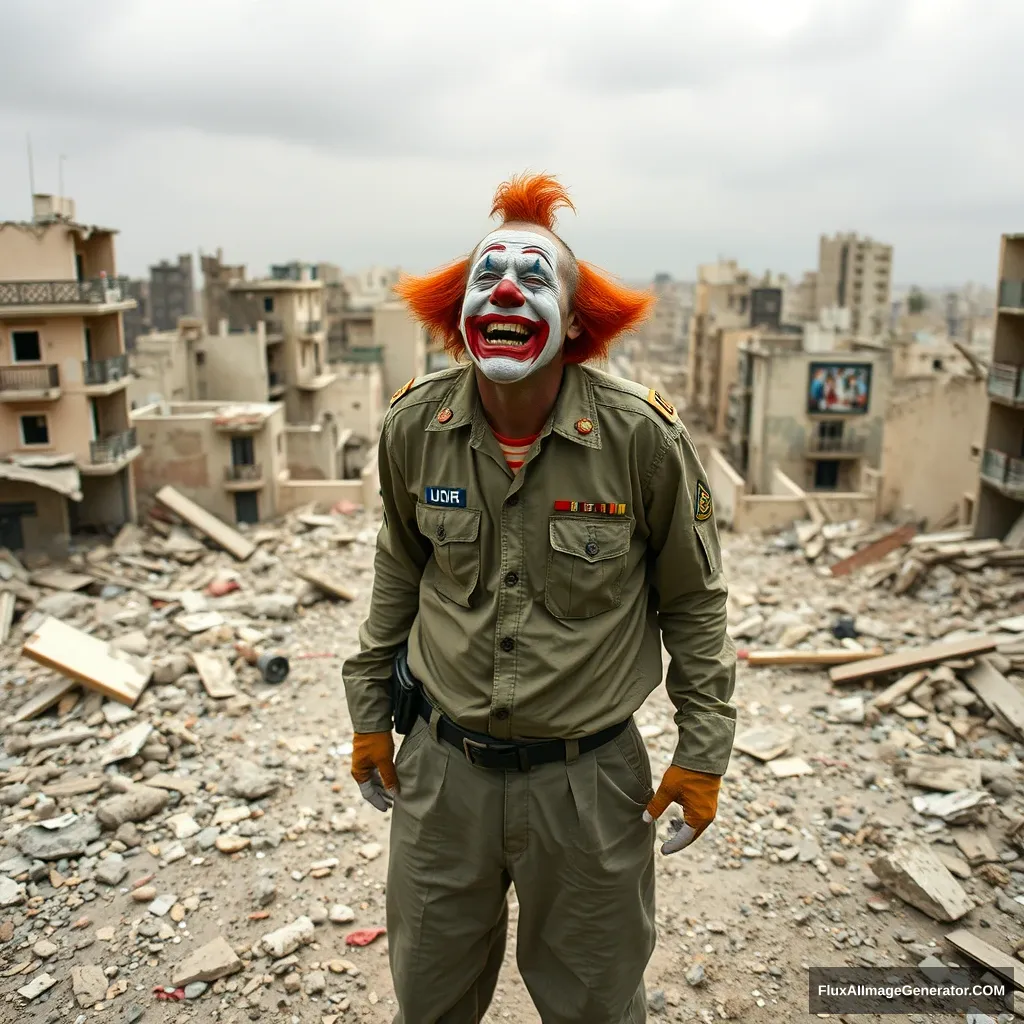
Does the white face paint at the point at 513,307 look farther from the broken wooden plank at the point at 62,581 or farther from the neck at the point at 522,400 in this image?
the broken wooden plank at the point at 62,581

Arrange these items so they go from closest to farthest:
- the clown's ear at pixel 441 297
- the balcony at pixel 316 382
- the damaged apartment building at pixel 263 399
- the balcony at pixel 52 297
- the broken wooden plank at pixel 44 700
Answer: the clown's ear at pixel 441 297 → the broken wooden plank at pixel 44 700 → the balcony at pixel 52 297 → the damaged apartment building at pixel 263 399 → the balcony at pixel 316 382

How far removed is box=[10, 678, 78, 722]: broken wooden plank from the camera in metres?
10.3

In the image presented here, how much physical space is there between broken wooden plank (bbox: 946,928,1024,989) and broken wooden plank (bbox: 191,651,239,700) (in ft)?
26.4

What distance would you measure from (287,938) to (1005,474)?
19068 mm

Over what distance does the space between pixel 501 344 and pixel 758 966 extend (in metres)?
4.46

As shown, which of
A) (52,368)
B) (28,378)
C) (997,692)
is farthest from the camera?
(52,368)

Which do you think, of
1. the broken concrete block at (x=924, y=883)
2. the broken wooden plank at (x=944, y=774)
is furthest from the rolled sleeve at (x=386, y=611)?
the broken wooden plank at (x=944, y=774)

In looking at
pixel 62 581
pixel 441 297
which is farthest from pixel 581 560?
pixel 62 581

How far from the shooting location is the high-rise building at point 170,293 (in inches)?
2544

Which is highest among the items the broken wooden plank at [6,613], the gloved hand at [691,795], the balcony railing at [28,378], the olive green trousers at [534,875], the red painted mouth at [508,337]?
the red painted mouth at [508,337]

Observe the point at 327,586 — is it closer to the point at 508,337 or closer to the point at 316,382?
the point at 508,337

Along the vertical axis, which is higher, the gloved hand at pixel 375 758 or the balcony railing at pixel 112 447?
the gloved hand at pixel 375 758

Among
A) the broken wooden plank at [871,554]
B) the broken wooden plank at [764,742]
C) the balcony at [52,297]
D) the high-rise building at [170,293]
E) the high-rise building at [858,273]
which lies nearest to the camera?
the broken wooden plank at [764,742]

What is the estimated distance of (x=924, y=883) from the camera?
6.57 meters
